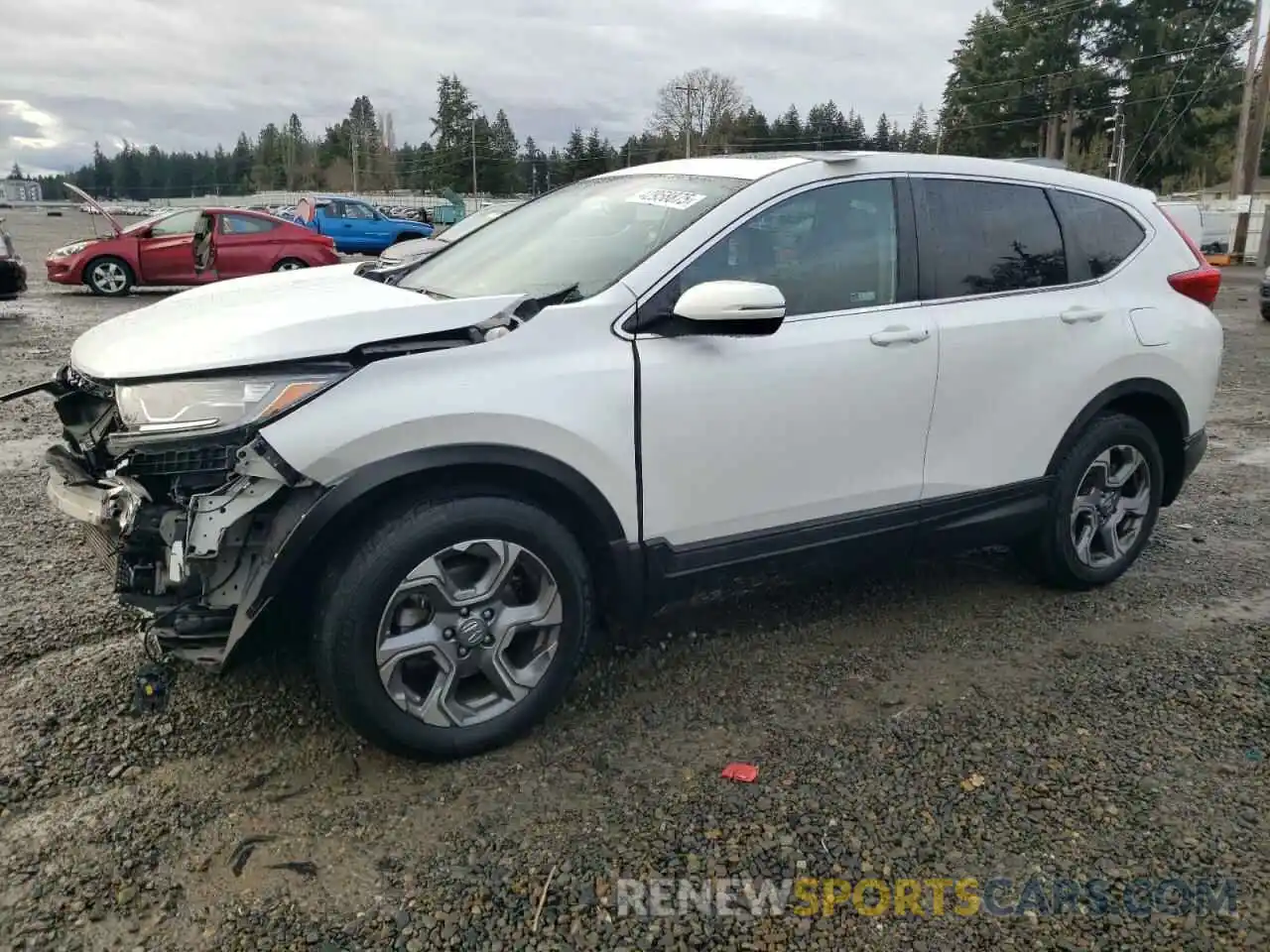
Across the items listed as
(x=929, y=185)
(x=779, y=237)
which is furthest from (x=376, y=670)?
(x=929, y=185)

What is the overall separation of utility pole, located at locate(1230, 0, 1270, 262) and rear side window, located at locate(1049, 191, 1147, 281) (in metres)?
29.6

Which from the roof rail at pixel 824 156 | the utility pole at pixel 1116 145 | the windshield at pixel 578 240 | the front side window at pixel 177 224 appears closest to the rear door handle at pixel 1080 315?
the roof rail at pixel 824 156

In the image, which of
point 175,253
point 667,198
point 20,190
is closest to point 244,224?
point 175,253

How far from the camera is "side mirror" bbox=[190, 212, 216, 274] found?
51.4 feet

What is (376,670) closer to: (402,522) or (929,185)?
(402,522)

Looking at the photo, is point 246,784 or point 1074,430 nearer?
point 246,784

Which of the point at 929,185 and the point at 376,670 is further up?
the point at 929,185

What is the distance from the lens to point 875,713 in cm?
322

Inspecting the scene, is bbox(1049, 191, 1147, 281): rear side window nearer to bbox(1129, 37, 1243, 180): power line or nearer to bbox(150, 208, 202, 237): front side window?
bbox(150, 208, 202, 237): front side window

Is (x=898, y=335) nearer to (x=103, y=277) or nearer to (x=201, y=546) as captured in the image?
(x=201, y=546)

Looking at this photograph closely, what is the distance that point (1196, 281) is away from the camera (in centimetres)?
429

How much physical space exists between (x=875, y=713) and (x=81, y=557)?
343cm

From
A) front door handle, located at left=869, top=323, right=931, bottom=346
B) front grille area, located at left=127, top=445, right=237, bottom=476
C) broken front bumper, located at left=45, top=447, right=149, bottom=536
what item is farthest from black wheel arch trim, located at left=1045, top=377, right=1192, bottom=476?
broken front bumper, located at left=45, top=447, right=149, bottom=536

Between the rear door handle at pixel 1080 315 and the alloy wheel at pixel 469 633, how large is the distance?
239cm
